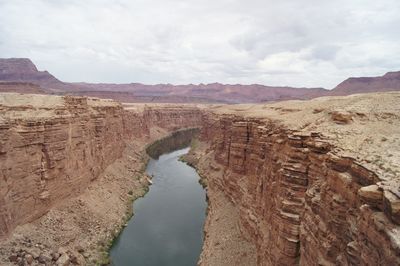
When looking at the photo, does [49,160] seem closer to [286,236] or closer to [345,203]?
[286,236]

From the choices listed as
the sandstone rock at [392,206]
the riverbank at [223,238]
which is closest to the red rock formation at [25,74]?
the riverbank at [223,238]

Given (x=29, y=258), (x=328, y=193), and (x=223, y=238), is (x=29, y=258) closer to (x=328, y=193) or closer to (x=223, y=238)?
(x=223, y=238)

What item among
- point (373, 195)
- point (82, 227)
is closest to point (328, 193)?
point (373, 195)

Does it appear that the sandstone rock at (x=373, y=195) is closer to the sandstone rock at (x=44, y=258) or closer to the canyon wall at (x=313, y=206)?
the canyon wall at (x=313, y=206)

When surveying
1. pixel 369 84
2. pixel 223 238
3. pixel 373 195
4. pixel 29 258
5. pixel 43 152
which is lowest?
pixel 223 238

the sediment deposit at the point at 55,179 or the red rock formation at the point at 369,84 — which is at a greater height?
the red rock formation at the point at 369,84
